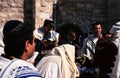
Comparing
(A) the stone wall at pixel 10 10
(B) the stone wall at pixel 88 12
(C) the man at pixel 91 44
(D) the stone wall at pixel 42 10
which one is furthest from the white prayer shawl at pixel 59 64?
(B) the stone wall at pixel 88 12

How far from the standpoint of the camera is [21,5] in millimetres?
13062

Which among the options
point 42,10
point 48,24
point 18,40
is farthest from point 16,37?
point 42,10

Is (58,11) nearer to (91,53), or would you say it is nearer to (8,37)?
(91,53)

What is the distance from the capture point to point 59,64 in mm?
4379

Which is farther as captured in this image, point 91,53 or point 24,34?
point 91,53

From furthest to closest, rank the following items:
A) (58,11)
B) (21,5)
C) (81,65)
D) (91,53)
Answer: (58,11) → (21,5) → (91,53) → (81,65)

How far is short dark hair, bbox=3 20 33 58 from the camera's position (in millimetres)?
2844

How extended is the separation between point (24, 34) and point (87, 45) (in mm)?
4301

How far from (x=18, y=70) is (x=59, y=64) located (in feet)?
6.06

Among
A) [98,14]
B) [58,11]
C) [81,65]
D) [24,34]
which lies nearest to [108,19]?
[98,14]

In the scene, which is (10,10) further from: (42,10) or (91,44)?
(91,44)

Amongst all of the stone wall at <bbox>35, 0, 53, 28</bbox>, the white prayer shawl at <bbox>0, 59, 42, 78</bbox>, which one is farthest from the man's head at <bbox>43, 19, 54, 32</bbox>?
the white prayer shawl at <bbox>0, 59, 42, 78</bbox>

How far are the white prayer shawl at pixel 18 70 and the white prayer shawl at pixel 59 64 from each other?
166cm

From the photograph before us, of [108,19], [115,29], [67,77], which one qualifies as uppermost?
[115,29]
